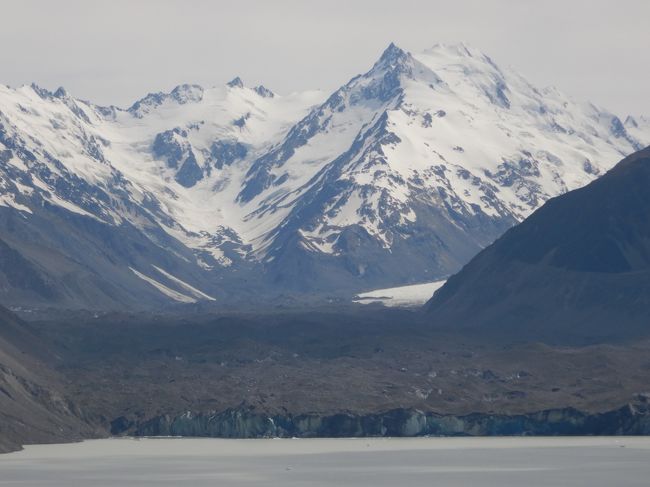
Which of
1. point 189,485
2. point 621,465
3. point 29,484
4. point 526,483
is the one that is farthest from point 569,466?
point 29,484

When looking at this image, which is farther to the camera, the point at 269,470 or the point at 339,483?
the point at 269,470

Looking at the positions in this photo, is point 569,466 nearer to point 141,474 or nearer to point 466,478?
point 466,478

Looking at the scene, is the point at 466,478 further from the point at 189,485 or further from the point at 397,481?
the point at 189,485

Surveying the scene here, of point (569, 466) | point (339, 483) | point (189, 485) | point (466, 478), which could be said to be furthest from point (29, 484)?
point (569, 466)

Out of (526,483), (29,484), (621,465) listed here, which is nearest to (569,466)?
(621,465)

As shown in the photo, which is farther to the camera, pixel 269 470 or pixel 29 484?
pixel 269 470

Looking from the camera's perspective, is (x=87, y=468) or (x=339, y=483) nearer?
(x=339, y=483)

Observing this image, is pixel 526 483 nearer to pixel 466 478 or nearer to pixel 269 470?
pixel 466 478
